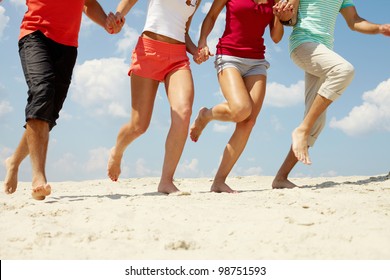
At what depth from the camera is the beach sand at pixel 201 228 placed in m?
2.85

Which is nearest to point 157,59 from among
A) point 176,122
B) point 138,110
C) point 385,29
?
point 138,110

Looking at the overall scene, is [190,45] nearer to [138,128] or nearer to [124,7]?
[124,7]

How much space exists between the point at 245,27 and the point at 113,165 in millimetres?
2063

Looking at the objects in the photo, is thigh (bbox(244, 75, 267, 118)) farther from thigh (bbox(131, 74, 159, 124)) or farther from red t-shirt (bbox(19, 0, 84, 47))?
red t-shirt (bbox(19, 0, 84, 47))

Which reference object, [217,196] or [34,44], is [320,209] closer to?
[217,196]

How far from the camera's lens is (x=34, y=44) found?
4551mm

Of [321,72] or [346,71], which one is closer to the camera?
[346,71]

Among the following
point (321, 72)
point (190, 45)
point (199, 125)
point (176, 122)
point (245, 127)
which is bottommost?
point (199, 125)

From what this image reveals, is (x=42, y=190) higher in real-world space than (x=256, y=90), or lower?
lower

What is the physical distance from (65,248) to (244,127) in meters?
2.57

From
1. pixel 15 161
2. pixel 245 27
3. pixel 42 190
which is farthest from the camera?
pixel 15 161

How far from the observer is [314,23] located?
529 cm

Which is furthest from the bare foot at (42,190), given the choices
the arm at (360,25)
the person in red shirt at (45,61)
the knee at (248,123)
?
the arm at (360,25)

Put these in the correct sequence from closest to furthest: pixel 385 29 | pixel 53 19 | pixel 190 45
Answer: pixel 53 19 → pixel 190 45 → pixel 385 29
